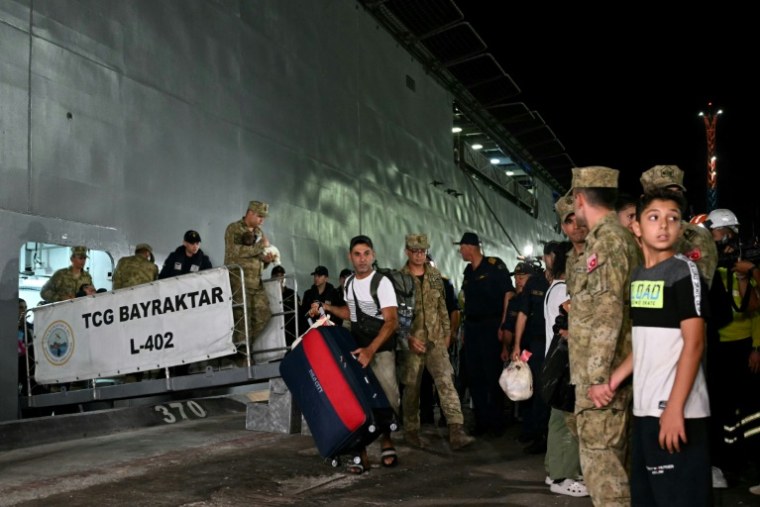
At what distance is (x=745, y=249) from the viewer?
528cm

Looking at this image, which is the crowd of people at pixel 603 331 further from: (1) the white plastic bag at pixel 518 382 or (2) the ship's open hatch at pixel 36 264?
(2) the ship's open hatch at pixel 36 264

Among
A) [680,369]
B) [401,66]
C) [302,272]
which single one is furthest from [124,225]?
[401,66]

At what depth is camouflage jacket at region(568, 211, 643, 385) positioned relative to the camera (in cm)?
330

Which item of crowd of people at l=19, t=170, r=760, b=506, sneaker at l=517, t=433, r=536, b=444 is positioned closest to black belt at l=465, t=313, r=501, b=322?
crowd of people at l=19, t=170, r=760, b=506

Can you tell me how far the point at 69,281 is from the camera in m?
9.14

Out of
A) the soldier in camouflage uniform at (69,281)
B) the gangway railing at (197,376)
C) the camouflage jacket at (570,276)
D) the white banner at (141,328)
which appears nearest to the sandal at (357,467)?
the camouflage jacket at (570,276)

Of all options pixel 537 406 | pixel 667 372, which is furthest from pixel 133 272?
pixel 667 372

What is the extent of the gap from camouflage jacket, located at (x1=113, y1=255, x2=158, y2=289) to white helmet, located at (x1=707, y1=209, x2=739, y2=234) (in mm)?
6278

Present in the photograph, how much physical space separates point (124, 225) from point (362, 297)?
5088 millimetres

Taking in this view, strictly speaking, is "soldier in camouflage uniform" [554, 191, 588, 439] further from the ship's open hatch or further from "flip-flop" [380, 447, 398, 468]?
the ship's open hatch

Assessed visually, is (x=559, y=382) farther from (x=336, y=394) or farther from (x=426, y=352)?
(x=426, y=352)

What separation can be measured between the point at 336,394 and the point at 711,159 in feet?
98.2

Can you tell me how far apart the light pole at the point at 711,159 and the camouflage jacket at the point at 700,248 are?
26402mm

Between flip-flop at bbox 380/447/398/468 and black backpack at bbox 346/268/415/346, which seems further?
black backpack at bbox 346/268/415/346
